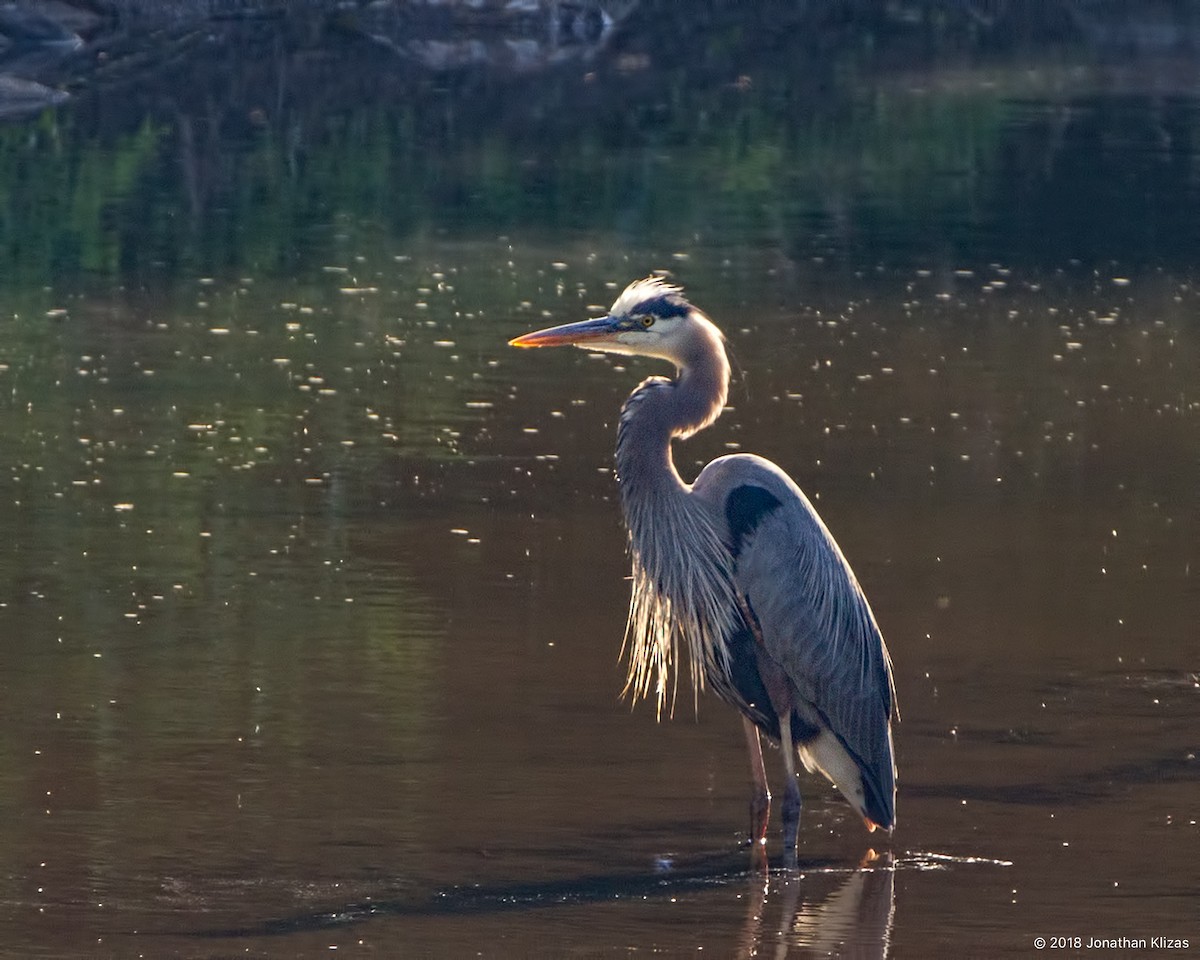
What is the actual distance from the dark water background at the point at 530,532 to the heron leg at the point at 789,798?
9 cm

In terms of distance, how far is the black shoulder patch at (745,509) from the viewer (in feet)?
21.9

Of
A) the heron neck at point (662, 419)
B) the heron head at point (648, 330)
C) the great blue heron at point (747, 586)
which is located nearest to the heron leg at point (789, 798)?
the great blue heron at point (747, 586)

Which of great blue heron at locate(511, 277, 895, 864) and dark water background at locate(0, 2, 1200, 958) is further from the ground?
great blue heron at locate(511, 277, 895, 864)

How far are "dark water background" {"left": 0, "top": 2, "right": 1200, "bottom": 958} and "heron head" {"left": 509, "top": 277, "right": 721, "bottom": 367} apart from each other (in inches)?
47.5

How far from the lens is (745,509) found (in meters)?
6.72

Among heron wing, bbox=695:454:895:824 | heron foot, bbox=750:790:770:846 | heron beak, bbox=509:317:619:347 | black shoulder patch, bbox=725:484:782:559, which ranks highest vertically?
heron beak, bbox=509:317:619:347

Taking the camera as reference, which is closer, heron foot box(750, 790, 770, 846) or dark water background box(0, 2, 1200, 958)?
dark water background box(0, 2, 1200, 958)

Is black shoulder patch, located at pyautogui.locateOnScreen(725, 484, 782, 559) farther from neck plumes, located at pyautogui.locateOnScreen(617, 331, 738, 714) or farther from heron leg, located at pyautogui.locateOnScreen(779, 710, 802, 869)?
heron leg, located at pyautogui.locateOnScreen(779, 710, 802, 869)

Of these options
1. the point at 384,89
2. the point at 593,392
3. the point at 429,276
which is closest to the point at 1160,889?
the point at 593,392

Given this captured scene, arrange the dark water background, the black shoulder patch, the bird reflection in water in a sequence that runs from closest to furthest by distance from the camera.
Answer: the bird reflection in water
the dark water background
the black shoulder patch

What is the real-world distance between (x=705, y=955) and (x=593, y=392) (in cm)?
667

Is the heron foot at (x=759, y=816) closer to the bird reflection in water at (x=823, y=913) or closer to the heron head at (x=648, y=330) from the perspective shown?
the bird reflection in water at (x=823, y=913)

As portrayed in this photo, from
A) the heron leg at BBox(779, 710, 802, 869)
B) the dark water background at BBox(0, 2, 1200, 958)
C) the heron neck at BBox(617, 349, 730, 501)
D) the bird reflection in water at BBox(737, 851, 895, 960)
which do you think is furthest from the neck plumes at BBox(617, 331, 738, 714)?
the bird reflection in water at BBox(737, 851, 895, 960)

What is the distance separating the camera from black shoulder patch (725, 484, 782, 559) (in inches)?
263
